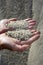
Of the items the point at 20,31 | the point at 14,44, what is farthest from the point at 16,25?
the point at 14,44

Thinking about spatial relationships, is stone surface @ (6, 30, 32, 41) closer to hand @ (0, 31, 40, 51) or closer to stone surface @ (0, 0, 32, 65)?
hand @ (0, 31, 40, 51)

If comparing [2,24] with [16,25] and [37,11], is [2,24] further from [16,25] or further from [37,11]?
[37,11]

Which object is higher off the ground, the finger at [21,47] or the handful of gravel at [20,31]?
the handful of gravel at [20,31]

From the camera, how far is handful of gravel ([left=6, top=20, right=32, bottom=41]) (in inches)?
35.3

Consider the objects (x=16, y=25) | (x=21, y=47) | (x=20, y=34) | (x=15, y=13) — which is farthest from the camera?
(x=15, y=13)

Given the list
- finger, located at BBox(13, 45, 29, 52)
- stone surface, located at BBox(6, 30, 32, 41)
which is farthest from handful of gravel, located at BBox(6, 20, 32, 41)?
finger, located at BBox(13, 45, 29, 52)

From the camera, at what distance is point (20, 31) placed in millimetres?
957

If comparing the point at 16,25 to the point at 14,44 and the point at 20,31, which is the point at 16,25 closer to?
the point at 20,31

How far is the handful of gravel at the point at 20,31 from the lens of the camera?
2.94 feet

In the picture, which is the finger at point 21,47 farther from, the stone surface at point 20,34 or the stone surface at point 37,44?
the stone surface at point 37,44

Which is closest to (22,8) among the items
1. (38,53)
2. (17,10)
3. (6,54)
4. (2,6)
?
(17,10)

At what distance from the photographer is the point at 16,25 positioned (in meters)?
1.04

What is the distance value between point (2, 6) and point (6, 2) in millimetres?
43

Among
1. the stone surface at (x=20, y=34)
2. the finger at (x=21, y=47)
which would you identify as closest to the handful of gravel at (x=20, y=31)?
the stone surface at (x=20, y=34)
